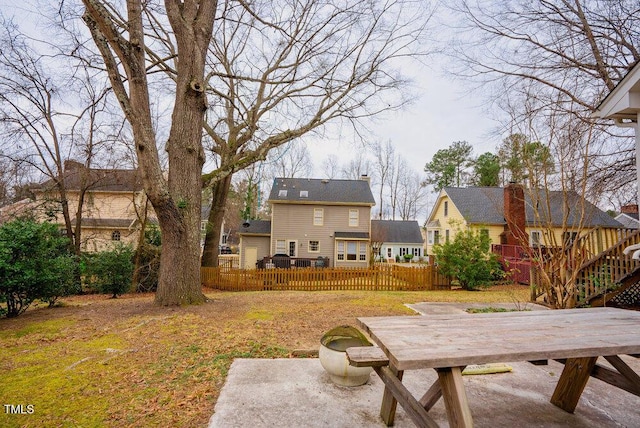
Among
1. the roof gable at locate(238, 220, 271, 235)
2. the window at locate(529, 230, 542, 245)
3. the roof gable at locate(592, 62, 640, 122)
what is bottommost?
the window at locate(529, 230, 542, 245)

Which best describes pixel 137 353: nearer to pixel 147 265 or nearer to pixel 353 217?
pixel 147 265

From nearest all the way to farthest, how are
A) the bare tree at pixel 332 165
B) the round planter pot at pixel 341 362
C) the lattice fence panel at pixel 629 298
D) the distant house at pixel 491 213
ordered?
the round planter pot at pixel 341 362 < the lattice fence panel at pixel 629 298 < the distant house at pixel 491 213 < the bare tree at pixel 332 165

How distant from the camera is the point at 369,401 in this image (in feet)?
10.1

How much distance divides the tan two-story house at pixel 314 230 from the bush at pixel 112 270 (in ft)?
39.7

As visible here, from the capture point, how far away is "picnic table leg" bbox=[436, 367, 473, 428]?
184cm

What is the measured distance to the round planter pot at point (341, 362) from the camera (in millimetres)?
3307

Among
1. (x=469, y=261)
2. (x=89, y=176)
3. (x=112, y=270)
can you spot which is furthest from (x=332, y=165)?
(x=112, y=270)

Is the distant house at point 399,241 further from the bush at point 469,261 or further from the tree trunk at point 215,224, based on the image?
the bush at point 469,261

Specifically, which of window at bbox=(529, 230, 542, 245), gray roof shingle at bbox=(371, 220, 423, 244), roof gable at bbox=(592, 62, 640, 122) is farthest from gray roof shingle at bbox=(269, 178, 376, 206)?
roof gable at bbox=(592, 62, 640, 122)

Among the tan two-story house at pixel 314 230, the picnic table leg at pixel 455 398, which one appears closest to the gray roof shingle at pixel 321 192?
the tan two-story house at pixel 314 230

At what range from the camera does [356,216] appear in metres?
23.4

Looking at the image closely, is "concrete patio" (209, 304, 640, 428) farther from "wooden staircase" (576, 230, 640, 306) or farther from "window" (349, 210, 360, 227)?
"window" (349, 210, 360, 227)

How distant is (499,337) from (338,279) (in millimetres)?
11023

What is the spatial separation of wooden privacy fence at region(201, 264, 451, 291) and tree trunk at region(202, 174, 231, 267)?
2770 mm
